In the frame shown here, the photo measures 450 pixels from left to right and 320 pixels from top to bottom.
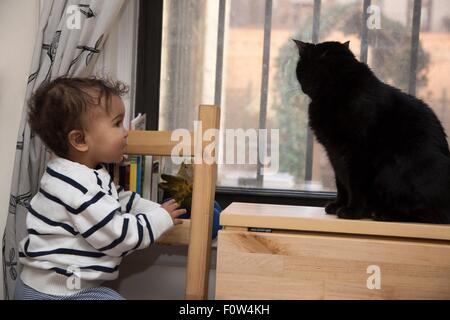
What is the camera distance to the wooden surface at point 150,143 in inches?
52.6

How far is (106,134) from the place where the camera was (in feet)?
3.89

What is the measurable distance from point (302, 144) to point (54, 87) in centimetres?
87

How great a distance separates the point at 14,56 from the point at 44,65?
0.56ft

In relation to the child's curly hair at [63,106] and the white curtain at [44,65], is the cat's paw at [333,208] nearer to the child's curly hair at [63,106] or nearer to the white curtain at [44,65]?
the child's curly hair at [63,106]

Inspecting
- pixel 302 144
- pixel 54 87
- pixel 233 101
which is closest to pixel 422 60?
pixel 302 144

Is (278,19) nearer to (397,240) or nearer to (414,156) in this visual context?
(414,156)

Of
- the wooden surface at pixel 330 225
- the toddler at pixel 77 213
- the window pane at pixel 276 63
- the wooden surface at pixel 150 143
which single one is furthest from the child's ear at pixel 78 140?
the window pane at pixel 276 63

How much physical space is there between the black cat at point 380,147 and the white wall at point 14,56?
80 cm

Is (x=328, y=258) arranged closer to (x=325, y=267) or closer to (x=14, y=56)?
(x=325, y=267)

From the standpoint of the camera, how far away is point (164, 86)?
180 cm

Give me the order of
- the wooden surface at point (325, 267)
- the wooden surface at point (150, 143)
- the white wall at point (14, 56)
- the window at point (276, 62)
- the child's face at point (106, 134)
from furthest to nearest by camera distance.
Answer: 1. the window at point (276, 62)
2. the white wall at point (14, 56)
3. the wooden surface at point (150, 143)
4. the child's face at point (106, 134)
5. the wooden surface at point (325, 267)

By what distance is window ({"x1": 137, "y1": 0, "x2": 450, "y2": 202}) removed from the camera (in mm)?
1693

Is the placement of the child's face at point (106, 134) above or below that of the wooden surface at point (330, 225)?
above
